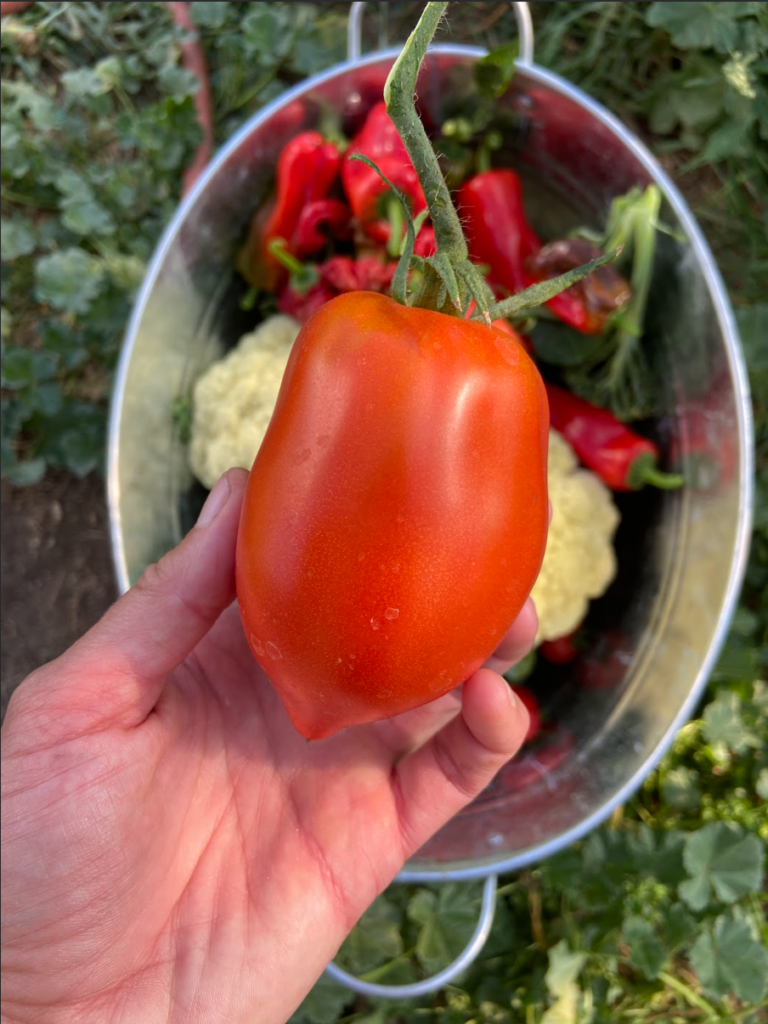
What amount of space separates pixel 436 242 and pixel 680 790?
0.97 meters

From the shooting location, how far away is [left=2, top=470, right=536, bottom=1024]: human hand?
0.70 meters

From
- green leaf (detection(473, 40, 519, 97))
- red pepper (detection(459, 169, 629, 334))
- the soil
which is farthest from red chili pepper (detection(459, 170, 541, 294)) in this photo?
the soil

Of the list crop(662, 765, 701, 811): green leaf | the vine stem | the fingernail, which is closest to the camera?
the vine stem

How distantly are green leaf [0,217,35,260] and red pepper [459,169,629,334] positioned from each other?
622mm

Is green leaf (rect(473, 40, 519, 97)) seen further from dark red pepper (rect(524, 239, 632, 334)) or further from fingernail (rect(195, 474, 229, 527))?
fingernail (rect(195, 474, 229, 527))

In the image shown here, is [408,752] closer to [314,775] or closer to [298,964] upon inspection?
[314,775]

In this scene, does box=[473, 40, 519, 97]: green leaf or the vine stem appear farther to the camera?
box=[473, 40, 519, 97]: green leaf

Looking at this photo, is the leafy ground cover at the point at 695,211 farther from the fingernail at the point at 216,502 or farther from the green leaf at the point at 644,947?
the fingernail at the point at 216,502

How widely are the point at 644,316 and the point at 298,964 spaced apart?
84 cm

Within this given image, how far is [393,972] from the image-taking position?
108 cm

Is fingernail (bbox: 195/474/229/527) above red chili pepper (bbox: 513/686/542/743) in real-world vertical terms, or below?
above

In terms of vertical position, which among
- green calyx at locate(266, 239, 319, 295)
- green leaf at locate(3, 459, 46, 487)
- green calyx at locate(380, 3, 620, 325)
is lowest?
green leaf at locate(3, 459, 46, 487)

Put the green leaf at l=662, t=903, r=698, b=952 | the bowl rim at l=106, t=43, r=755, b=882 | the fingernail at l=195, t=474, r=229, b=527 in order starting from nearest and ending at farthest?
the fingernail at l=195, t=474, r=229, b=527 → the bowl rim at l=106, t=43, r=755, b=882 → the green leaf at l=662, t=903, r=698, b=952

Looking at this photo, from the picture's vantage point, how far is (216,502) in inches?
27.2
